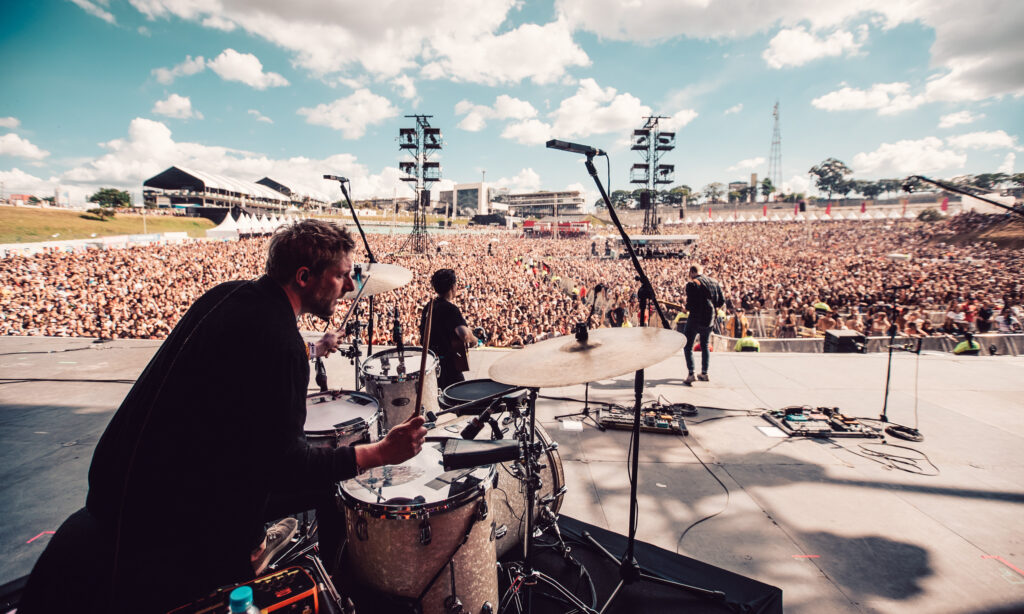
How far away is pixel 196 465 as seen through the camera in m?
1.10

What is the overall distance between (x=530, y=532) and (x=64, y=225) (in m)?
37.4

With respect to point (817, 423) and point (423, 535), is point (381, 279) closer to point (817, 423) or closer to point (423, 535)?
point (423, 535)

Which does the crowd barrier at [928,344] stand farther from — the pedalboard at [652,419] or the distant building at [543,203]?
the distant building at [543,203]

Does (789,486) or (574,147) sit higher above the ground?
(574,147)

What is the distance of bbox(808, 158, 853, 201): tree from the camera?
69.1 metres

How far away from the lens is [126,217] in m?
32.2

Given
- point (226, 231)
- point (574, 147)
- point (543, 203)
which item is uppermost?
point (543, 203)

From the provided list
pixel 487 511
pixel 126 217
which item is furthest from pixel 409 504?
pixel 126 217

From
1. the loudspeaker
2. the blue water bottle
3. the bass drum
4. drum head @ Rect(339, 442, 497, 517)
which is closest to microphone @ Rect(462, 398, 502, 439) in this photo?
drum head @ Rect(339, 442, 497, 517)


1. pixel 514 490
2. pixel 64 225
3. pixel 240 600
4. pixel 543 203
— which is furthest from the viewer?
pixel 543 203

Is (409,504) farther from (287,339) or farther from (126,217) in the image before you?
(126,217)

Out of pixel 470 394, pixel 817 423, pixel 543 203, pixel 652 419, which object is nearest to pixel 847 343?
pixel 817 423

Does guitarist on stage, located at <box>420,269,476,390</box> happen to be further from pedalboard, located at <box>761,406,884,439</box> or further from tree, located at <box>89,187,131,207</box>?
tree, located at <box>89,187,131,207</box>

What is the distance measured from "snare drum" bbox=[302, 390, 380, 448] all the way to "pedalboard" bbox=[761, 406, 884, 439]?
3.75 metres
